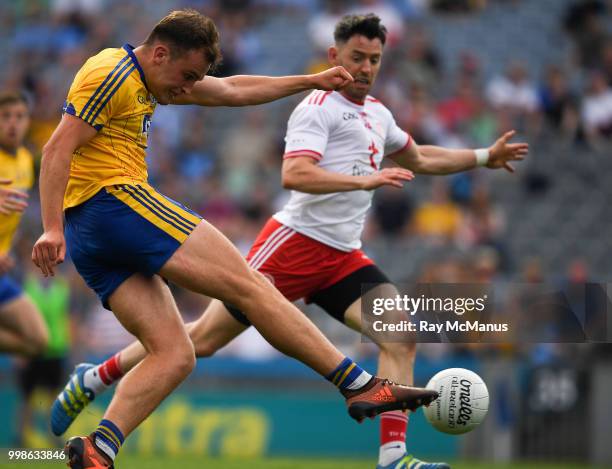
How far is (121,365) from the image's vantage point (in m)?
7.76

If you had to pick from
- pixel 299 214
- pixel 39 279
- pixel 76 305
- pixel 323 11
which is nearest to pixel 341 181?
pixel 299 214

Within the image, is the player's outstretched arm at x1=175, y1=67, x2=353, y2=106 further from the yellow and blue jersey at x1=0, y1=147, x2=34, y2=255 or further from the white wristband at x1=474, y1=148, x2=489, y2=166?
the yellow and blue jersey at x1=0, y1=147, x2=34, y2=255

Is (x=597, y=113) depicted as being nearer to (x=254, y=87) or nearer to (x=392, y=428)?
(x=392, y=428)

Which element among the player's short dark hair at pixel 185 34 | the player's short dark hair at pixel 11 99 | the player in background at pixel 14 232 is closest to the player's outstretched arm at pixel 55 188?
the player's short dark hair at pixel 185 34

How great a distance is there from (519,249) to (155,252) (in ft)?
35.5

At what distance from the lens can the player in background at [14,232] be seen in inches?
388

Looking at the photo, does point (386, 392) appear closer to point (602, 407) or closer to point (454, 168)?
point (454, 168)

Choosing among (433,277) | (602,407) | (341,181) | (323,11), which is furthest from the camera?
(323,11)

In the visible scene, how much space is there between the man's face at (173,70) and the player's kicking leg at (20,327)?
4646 mm

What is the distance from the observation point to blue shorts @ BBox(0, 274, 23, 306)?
33.2ft

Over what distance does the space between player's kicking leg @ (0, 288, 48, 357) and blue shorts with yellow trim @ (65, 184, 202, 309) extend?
4296 mm

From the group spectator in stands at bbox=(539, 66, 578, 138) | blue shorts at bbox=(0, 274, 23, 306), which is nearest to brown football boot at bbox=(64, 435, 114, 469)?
blue shorts at bbox=(0, 274, 23, 306)

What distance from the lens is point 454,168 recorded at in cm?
832

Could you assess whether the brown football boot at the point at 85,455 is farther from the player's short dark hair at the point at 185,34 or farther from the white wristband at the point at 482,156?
the white wristband at the point at 482,156
